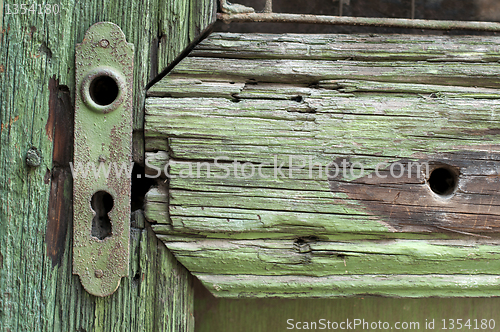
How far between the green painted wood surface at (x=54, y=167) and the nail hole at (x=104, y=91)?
0.07 m

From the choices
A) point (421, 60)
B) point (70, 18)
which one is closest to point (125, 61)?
point (70, 18)

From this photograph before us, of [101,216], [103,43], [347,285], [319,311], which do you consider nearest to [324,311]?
[319,311]

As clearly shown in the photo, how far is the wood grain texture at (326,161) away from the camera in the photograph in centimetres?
84

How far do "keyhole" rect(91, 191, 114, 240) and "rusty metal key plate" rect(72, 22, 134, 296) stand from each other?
0.05 feet

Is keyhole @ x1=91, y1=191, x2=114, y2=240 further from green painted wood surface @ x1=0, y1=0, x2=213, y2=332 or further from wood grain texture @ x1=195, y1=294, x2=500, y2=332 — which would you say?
wood grain texture @ x1=195, y1=294, x2=500, y2=332

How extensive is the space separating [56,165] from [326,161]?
2.61 ft

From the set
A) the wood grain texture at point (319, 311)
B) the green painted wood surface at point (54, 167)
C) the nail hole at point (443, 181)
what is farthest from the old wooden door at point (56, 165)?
the nail hole at point (443, 181)

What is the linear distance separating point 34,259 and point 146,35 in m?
0.73

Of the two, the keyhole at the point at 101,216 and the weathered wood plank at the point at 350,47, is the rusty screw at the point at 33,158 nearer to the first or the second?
the keyhole at the point at 101,216

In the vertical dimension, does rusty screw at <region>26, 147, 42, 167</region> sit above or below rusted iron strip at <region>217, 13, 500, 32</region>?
below

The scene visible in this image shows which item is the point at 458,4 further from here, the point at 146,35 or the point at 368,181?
the point at 146,35

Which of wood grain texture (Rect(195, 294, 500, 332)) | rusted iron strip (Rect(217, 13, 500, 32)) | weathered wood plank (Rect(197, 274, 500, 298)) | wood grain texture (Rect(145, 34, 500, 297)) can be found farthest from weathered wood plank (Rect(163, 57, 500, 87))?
wood grain texture (Rect(195, 294, 500, 332))

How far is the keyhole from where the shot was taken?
0.85m

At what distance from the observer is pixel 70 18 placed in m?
0.84
